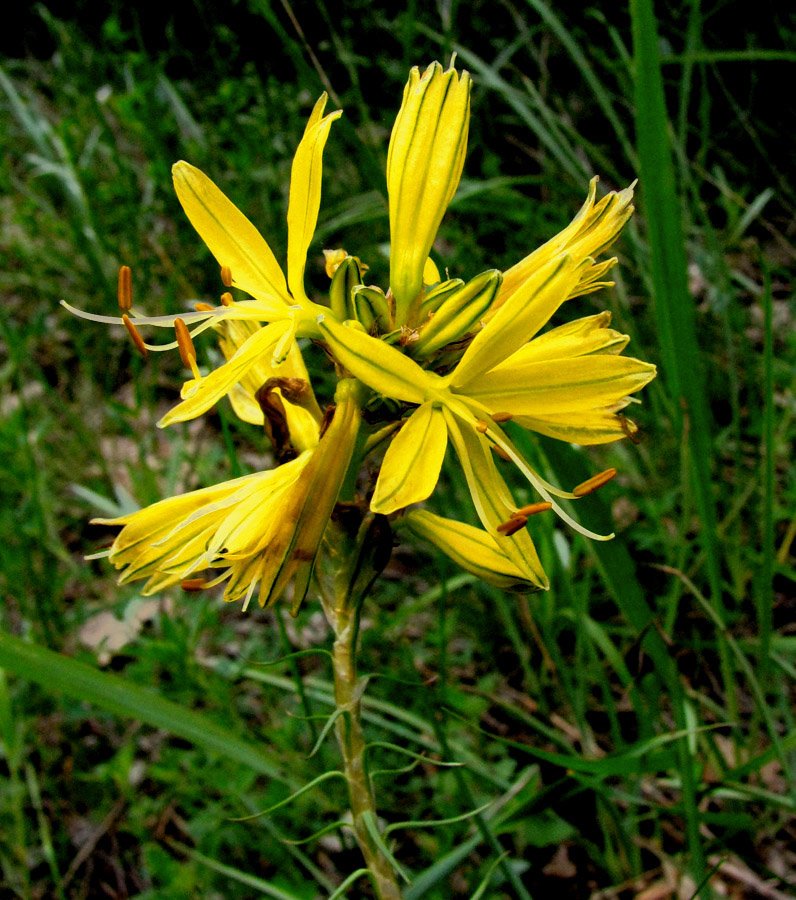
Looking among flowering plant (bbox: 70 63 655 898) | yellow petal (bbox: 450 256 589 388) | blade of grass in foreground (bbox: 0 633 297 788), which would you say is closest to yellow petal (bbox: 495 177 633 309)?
flowering plant (bbox: 70 63 655 898)

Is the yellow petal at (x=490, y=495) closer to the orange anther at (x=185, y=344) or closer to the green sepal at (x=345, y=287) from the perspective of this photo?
the green sepal at (x=345, y=287)

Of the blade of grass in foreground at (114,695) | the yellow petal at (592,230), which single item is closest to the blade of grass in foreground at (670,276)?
the yellow petal at (592,230)

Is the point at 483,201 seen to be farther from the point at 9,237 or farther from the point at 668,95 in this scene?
the point at 9,237

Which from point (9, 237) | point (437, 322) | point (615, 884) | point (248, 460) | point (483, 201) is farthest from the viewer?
point (9, 237)

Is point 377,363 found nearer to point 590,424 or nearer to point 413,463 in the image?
point 413,463

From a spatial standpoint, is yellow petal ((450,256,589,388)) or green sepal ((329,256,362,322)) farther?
green sepal ((329,256,362,322))

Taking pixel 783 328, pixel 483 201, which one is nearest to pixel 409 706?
pixel 483 201

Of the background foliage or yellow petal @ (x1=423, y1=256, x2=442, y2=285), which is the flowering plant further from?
the background foliage

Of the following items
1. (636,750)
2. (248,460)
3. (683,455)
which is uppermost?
(248,460)
